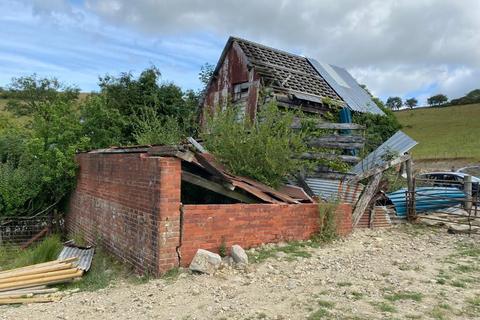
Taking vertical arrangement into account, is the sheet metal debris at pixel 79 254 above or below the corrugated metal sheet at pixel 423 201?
below

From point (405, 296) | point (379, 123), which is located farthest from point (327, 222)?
point (379, 123)

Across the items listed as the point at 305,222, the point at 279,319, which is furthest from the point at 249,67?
the point at 279,319

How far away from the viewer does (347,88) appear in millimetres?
19812

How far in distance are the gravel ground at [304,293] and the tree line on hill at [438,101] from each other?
70.8 metres

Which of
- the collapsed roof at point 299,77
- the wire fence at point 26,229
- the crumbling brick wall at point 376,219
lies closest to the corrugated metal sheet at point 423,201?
the crumbling brick wall at point 376,219

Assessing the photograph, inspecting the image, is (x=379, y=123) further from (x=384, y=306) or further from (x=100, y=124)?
(x=384, y=306)

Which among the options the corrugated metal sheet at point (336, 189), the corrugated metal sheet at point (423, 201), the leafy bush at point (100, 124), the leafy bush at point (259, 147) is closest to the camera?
the leafy bush at point (259, 147)

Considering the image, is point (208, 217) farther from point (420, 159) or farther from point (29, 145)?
point (420, 159)

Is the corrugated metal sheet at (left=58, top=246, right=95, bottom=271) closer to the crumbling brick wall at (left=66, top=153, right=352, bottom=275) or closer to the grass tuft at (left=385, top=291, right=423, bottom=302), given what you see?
the crumbling brick wall at (left=66, top=153, right=352, bottom=275)

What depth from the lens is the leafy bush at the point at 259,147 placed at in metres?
8.70

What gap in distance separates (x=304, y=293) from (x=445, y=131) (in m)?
52.9

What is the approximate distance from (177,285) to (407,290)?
3053mm

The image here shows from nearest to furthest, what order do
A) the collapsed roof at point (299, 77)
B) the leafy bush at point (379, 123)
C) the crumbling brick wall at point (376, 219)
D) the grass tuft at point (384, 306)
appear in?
the grass tuft at point (384, 306) < the crumbling brick wall at point (376, 219) < the collapsed roof at point (299, 77) < the leafy bush at point (379, 123)

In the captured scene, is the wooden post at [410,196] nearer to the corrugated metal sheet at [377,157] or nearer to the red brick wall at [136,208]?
the corrugated metal sheet at [377,157]
